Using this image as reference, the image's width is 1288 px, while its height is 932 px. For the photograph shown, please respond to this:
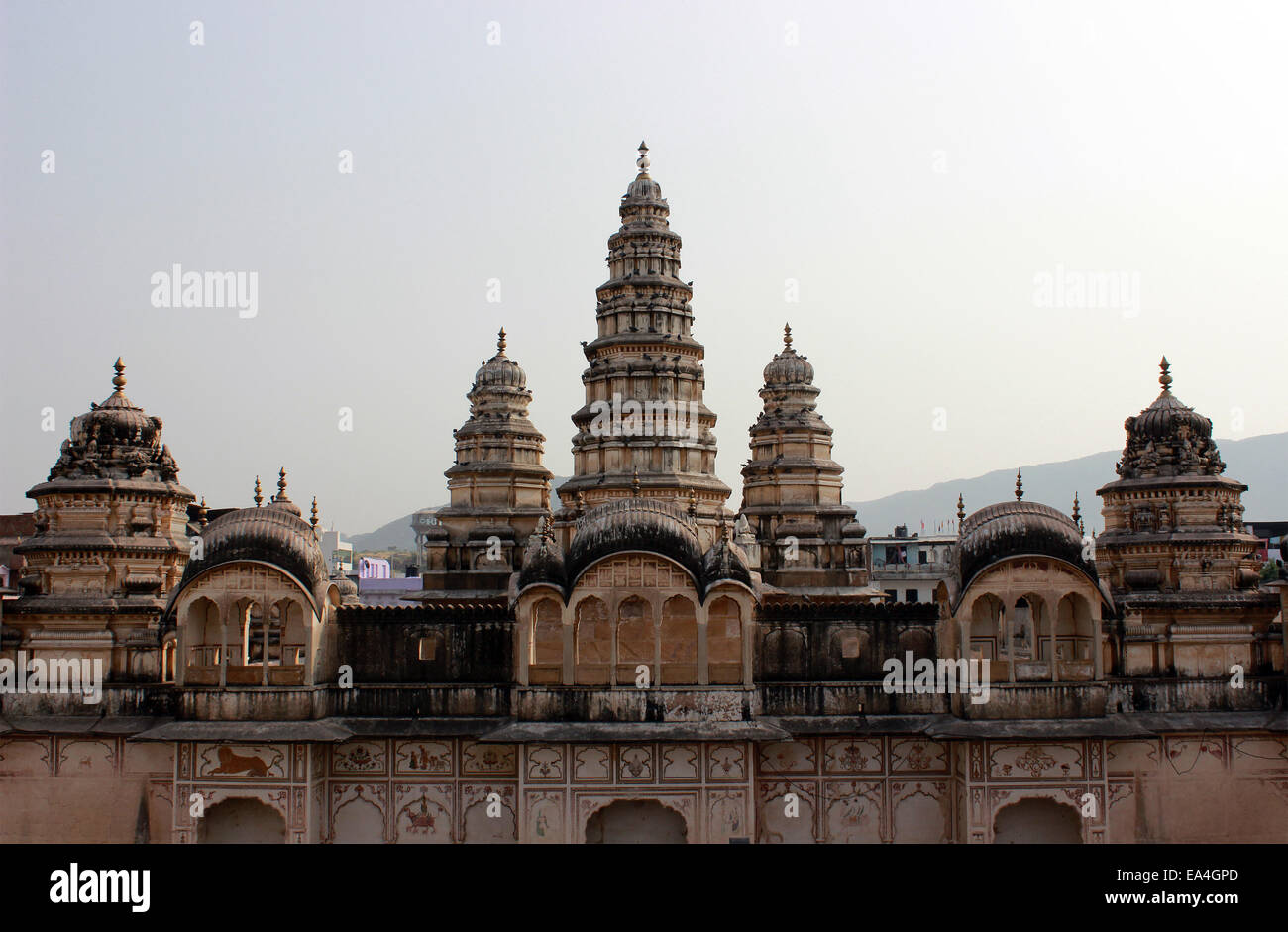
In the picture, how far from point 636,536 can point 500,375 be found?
21.5 metres

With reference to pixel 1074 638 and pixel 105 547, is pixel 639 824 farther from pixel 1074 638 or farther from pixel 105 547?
pixel 105 547

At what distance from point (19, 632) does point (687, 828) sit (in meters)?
17.0

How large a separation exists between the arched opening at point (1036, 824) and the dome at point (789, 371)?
19.6 metres

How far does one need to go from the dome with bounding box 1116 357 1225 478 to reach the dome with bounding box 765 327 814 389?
1308 centimetres

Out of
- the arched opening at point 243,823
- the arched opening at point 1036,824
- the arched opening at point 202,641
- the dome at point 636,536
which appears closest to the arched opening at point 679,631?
the dome at point 636,536

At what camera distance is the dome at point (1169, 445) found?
95.7 feet

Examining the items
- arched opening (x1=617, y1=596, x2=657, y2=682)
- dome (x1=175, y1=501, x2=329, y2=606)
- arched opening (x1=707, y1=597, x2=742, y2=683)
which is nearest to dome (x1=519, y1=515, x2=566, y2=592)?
arched opening (x1=617, y1=596, x2=657, y2=682)

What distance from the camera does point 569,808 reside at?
23641 mm

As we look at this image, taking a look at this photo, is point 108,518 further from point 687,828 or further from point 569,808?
point 687,828

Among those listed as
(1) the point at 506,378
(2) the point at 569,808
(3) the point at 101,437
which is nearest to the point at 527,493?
(1) the point at 506,378

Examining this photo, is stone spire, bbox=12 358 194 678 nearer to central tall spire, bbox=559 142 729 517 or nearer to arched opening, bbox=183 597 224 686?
arched opening, bbox=183 597 224 686

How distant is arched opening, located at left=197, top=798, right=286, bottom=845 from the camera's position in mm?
24734
